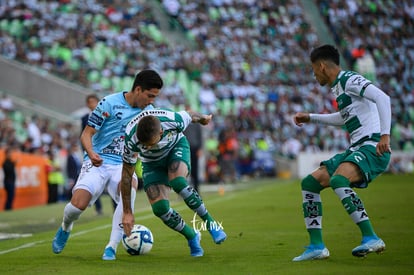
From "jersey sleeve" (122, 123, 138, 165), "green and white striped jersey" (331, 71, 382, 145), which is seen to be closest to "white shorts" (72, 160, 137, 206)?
"jersey sleeve" (122, 123, 138, 165)

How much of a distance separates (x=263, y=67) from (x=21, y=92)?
1516cm

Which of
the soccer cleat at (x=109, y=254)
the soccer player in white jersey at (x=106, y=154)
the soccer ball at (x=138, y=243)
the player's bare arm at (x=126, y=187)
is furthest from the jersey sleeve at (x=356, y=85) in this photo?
the soccer cleat at (x=109, y=254)

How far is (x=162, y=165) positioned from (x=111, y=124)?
3.00ft

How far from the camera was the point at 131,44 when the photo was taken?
132 feet

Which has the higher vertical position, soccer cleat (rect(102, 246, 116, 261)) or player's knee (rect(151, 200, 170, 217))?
player's knee (rect(151, 200, 170, 217))

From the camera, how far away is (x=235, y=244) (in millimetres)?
11523

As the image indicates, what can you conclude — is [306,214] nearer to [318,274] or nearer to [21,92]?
[318,274]

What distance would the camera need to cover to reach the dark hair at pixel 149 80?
9758mm

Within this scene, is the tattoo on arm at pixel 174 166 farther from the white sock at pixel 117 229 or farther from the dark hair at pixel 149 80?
the dark hair at pixel 149 80

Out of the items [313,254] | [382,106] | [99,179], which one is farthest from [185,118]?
[382,106]

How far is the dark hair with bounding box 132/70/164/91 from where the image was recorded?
976 centimetres

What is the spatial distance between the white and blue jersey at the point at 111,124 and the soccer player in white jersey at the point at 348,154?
84.3 inches

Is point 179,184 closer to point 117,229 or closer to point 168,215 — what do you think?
point 168,215

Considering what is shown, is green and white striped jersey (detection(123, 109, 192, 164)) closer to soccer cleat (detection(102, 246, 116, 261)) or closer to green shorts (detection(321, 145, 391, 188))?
soccer cleat (detection(102, 246, 116, 261))
